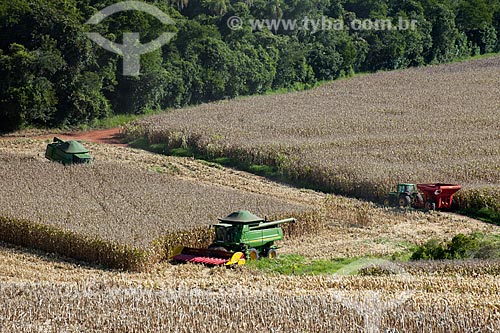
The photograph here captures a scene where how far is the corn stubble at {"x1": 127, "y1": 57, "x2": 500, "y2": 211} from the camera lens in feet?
110

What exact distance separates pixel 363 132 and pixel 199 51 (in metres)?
16.0

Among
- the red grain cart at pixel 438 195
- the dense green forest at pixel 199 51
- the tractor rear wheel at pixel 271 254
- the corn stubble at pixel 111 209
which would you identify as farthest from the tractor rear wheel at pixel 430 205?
the dense green forest at pixel 199 51

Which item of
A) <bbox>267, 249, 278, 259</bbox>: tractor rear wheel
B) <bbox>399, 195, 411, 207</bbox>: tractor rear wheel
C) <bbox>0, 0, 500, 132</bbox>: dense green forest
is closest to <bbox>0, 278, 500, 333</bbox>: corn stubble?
<bbox>267, 249, 278, 259</bbox>: tractor rear wheel

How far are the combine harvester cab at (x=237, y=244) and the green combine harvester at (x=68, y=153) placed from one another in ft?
41.6

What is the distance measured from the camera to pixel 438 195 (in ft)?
97.2

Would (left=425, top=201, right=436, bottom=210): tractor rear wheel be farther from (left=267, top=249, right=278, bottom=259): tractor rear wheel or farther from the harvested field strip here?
the harvested field strip

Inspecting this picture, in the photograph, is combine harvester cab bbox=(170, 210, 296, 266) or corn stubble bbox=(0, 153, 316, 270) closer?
combine harvester cab bbox=(170, 210, 296, 266)

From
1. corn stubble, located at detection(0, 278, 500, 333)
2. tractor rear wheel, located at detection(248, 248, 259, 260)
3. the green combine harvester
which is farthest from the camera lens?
the green combine harvester

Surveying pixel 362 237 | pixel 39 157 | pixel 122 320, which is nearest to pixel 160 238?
pixel 362 237

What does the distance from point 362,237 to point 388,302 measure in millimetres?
10381

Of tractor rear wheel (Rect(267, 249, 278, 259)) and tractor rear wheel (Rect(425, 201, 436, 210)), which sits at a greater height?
tractor rear wheel (Rect(425, 201, 436, 210))

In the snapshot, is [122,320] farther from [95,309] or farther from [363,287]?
[363,287]

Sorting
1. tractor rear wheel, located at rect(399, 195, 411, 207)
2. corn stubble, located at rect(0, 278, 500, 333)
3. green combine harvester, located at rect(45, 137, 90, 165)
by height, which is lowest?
green combine harvester, located at rect(45, 137, 90, 165)

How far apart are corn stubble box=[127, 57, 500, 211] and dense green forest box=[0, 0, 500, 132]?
2766 mm
